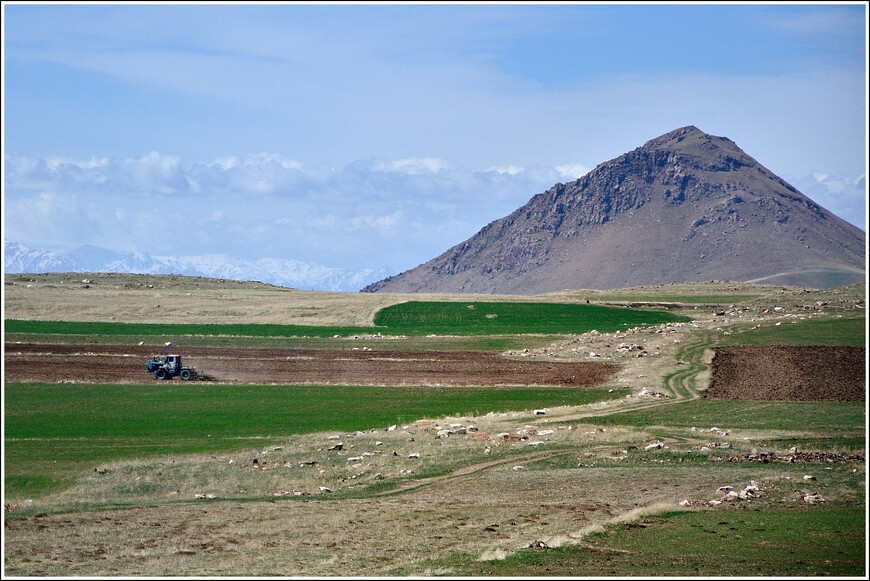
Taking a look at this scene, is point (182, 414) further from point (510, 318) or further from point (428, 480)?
point (510, 318)

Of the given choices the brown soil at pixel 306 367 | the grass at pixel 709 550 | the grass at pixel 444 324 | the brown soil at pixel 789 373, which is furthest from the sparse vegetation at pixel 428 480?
the grass at pixel 444 324

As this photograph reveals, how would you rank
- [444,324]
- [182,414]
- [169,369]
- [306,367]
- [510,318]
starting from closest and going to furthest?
[182,414] → [169,369] → [306,367] → [444,324] → [510,318]

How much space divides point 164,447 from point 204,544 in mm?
14871

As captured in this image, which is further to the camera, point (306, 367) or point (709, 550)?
point (306, 367)

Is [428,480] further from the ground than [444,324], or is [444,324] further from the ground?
[444,324]

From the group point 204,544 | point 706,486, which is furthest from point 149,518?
point 706,486

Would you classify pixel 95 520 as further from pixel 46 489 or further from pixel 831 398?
pixel 831 398

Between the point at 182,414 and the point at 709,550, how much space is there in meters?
28.6

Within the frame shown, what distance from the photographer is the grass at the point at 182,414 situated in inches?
1398

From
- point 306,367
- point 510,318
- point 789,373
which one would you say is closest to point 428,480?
point 306,367

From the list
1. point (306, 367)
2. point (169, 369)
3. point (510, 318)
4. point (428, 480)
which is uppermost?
point (510, 318)

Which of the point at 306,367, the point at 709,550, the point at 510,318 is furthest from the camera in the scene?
the point at 510,318

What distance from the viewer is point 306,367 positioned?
210ft

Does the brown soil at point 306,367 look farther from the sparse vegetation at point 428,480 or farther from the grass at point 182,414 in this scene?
the grass at point 182,414
